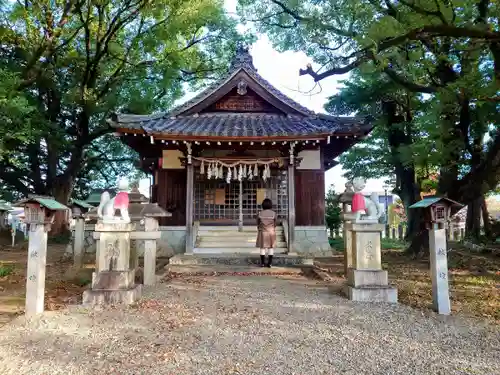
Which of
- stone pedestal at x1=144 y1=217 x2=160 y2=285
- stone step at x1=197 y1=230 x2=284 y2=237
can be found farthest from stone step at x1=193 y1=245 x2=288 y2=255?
stone pedestal at x1=144 y1=217 x2=160 y2=285

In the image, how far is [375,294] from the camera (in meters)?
6.12

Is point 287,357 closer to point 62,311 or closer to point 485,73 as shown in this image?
point 62,311

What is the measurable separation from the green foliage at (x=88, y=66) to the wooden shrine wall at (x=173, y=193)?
18.5 feet

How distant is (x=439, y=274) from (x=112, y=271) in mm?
5446

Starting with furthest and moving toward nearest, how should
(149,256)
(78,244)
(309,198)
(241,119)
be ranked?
(241,119) → (309,198) → (78,244) → (149,256)

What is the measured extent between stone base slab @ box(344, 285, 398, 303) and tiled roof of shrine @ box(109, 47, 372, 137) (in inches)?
236

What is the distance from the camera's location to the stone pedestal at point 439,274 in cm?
547

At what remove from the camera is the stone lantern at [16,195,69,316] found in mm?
5293

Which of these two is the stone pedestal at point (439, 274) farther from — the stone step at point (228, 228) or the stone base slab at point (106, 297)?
the stone step at point (228, 228)

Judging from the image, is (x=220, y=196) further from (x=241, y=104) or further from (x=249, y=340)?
(x=249, y=340)

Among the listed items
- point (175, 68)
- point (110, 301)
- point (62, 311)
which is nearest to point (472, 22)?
point (110, 301)

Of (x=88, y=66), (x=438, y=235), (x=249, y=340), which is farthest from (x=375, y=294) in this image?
(x=88, y=66)

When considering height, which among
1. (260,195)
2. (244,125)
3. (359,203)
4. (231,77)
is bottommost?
(359,203)

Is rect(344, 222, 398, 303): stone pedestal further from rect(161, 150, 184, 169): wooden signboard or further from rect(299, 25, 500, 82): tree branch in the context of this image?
rect(161, 150, 184, 169): wooden signboard
